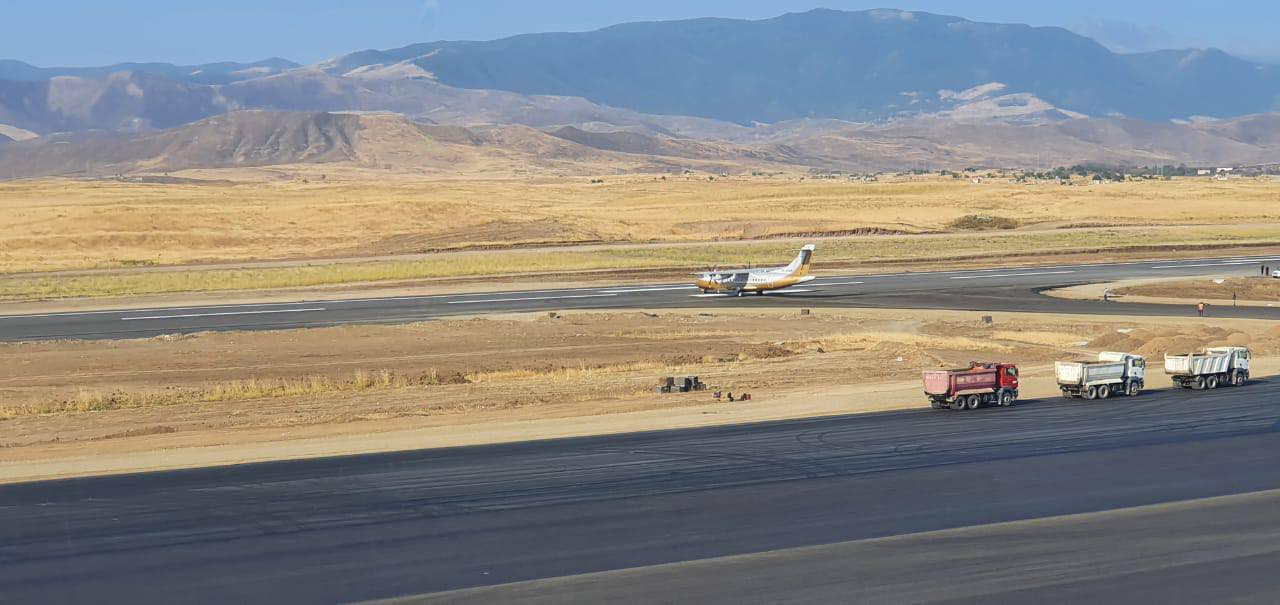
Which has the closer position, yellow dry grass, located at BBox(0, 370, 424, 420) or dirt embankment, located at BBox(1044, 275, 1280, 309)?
yellow dry grass, located at BBox(0, 370, 424, 420)

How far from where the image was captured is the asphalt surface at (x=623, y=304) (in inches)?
2392

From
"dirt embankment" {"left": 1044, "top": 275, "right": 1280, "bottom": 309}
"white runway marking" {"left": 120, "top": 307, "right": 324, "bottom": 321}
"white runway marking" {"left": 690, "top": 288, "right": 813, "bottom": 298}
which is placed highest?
"dirt embankment" {"left": 1044, "top": 275, "right": 1280, "bottom": 309}

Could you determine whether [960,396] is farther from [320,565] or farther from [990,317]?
[990,317]

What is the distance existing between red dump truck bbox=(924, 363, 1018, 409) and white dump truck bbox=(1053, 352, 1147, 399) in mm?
1866

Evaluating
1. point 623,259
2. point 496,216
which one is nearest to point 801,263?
point 623,259

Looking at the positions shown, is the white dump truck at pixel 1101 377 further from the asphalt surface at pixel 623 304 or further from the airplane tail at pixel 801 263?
the airplane tail at pixel 801 263

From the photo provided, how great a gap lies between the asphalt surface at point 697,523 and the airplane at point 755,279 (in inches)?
1519

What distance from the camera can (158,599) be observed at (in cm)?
1898

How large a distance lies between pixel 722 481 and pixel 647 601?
7.92 metres

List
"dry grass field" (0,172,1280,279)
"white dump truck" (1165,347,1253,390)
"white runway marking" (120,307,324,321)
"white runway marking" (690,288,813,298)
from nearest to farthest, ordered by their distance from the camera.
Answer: "white dump truck" (1165,347,1253,390) → "white runway marking" (120,307,324,321) → "white runway marking" (690,288,813,298) → "dry grass field" (0,172,1280,279)

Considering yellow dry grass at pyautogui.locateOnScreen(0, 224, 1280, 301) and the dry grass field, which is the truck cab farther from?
the dry grass field

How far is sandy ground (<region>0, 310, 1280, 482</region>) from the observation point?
33.2 meters

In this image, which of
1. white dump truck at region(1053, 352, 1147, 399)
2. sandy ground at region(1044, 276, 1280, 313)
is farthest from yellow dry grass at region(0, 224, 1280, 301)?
white dump truck at region(1053, 352, 1147, 399)

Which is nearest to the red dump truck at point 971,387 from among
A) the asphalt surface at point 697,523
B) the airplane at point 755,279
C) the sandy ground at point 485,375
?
the sandy ground at point 485,375
